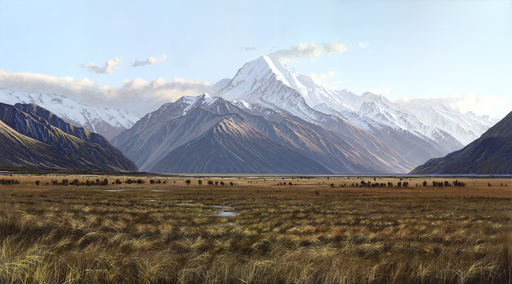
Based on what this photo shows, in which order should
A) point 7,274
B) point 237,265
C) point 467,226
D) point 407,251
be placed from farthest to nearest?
1. point 467,226
2. point 407,251
3. point 237,265
4. point 7,274

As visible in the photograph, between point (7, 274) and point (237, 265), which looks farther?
point (237, 265)

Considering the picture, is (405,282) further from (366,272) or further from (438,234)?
(438,234)

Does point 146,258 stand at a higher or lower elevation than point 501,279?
higher

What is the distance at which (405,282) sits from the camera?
13.3 m

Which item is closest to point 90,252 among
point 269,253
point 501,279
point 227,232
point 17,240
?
point 17,240

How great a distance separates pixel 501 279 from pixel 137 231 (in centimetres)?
1756

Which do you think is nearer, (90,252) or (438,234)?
(90,252)

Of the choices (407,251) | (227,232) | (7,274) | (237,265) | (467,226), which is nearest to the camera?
(7,274)

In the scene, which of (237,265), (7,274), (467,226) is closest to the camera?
(7,274)

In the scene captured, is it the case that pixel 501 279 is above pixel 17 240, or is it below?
below

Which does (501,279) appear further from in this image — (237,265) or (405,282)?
(237,265)

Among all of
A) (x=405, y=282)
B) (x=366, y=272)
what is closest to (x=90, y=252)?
(x=366, y=272)

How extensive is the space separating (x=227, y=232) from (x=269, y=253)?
6.17 meters

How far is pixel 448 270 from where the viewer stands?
45.1 ft
